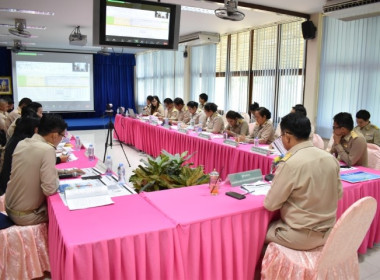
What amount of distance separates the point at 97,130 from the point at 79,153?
23.9ft

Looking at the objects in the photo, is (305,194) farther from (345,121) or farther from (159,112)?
(159,112)

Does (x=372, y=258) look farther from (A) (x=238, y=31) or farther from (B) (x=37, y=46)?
Result: (B) (x=37, y=46)

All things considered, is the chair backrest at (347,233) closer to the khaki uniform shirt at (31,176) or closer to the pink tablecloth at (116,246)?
the pink tablecloth at (116,246)

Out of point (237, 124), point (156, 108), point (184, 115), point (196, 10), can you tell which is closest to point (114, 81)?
point (156, 108)

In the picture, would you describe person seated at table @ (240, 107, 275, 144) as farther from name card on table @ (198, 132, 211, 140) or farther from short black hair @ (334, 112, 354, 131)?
short black hair @ (334, 112, 354, 131)

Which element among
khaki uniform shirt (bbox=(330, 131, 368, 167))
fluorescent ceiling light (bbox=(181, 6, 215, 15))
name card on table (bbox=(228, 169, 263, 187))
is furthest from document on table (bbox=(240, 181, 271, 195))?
fluorescent ceiling light (bbox=(181, 6, 215, 15))

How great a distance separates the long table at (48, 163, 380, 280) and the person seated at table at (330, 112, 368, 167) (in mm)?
1392

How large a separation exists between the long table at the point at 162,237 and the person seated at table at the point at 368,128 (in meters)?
3.06

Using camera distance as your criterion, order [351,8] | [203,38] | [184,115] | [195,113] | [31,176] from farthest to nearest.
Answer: [203,38], [184,115], [195,113], [351,8], [31,176]

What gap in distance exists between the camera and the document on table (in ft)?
7.20

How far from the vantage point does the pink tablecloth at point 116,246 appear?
146 cm

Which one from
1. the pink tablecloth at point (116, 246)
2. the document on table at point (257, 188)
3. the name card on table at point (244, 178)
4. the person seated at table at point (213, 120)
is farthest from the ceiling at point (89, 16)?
the pink tablecloth at point (116, 246)

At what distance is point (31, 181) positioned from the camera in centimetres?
209

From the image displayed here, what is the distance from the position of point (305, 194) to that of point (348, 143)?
156 centimetres
